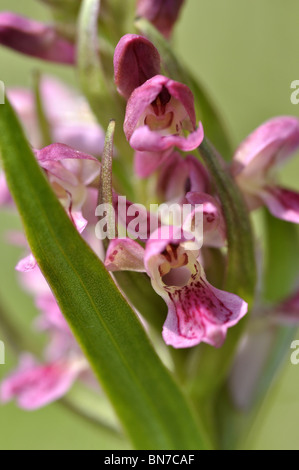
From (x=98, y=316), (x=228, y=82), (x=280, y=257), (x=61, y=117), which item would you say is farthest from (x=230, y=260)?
(x=228, y=82)

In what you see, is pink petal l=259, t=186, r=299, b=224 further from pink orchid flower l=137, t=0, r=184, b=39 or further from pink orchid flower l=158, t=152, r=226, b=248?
pink orchid flower l=137, t=0, r=184, b=39

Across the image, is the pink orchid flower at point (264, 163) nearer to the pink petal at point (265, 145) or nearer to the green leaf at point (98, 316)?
the pink petal at point (265, 145)

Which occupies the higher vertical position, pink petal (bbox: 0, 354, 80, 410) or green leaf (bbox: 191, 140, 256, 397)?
green leaf (bbox: 191, 140, 256, 397)

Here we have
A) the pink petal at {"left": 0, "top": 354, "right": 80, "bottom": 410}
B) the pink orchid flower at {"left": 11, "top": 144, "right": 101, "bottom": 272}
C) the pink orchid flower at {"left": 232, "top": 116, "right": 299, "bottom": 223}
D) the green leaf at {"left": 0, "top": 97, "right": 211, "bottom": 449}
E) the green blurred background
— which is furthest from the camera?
the green blurred background

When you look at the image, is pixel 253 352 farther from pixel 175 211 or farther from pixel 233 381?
pixel 175 211

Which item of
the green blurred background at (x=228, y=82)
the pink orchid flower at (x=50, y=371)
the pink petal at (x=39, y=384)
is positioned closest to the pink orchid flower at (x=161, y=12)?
the pink orchid flower at (x=50, y=371)

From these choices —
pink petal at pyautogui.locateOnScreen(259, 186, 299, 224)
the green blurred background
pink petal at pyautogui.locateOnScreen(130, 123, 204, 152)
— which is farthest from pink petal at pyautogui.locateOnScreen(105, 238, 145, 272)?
the green blurred background
